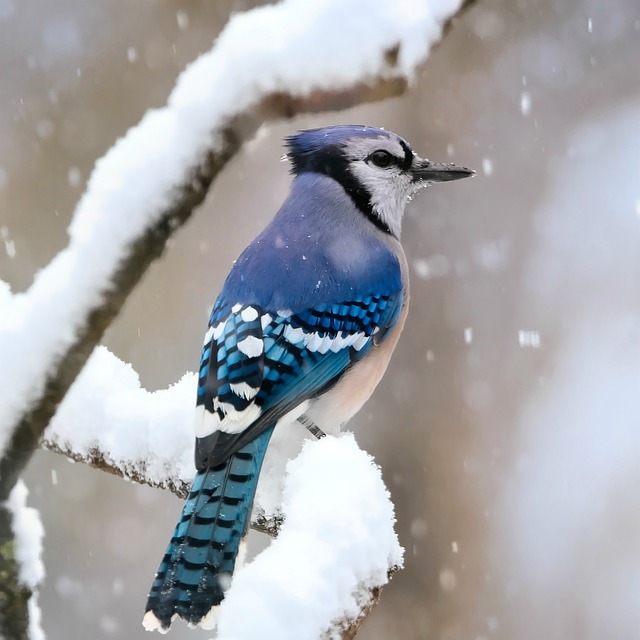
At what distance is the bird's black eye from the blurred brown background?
2082mm

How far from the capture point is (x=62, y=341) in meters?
1.28

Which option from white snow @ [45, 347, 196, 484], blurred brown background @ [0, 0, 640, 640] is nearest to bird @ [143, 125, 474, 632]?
white snow @ [45, 347, 196, 484]

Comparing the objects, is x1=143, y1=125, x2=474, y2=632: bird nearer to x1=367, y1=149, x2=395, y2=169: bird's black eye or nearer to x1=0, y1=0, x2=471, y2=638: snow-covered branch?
x1=367, y1=149, x2=395, y2=169: bird's black eye

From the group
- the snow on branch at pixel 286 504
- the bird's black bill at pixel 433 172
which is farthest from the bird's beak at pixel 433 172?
the snow on branch at pixel 286 504

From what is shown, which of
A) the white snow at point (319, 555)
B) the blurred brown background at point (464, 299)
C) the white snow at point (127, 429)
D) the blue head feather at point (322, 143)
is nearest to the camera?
the white snow at point (319, 555)

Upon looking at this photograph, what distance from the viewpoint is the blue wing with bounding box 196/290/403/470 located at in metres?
1.85

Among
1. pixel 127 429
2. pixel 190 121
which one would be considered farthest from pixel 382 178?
pixel 190 121

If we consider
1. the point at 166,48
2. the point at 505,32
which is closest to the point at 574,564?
the point at 505,32

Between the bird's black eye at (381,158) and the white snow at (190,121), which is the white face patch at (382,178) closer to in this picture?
the bird's black eye at (381,158)

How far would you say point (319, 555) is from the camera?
1.28 meters

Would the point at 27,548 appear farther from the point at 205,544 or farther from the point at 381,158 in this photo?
the point at 381,158

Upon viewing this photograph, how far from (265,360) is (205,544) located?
0.48 meters

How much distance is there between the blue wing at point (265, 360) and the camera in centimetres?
185

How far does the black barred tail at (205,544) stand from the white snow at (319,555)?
6.0 inches
